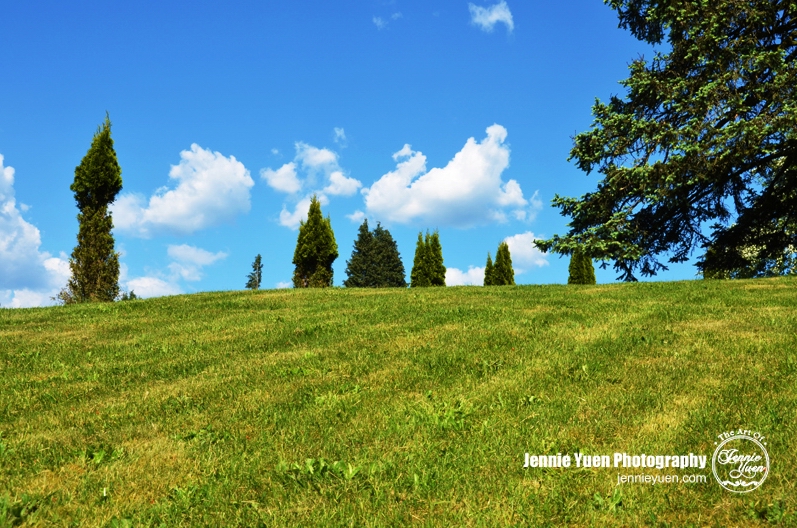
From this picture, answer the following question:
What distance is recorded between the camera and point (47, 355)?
11195mm

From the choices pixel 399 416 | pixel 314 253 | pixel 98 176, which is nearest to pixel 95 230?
pixel 98 176

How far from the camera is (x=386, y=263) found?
62.2 meters

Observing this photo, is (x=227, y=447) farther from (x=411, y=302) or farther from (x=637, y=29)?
(x=637, y=29)

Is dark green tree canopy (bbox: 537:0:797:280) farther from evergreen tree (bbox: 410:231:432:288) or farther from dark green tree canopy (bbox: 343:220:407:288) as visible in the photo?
dark green tree canopy (bbox: 343:220:407:288)

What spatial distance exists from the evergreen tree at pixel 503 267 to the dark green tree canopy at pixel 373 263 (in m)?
17.1

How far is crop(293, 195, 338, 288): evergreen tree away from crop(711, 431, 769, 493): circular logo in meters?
29.9

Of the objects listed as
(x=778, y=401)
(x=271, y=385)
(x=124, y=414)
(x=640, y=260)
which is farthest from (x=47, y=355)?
(x=640, y=260)

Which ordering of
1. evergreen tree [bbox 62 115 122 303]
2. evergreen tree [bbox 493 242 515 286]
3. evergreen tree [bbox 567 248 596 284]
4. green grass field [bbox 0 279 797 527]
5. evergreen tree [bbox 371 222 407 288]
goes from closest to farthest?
green grass field [bbox 0 279 797 527], evergreen tree [bbox 62 115 122 303], evergreen tree [bbox 567 248 596 284], evergreen tree [bbox 493 242 515 286], evergreen tree [bbox 371 222 407 288]

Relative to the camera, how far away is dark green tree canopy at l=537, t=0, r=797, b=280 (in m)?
17.2

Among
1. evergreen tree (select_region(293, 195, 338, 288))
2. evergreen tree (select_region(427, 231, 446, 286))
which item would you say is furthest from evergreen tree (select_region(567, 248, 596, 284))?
evergreen tree (select_region(293, 195, 338, 288))

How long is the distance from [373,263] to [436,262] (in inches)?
624

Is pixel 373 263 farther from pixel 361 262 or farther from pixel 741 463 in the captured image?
pixel 741 463

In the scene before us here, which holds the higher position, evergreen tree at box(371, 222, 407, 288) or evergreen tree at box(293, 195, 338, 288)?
evergreen tree at box(371, 222, 407, 288)

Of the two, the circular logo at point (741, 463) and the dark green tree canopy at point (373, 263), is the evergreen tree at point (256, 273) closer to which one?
the dark green tree canopy at point (373, 263)
